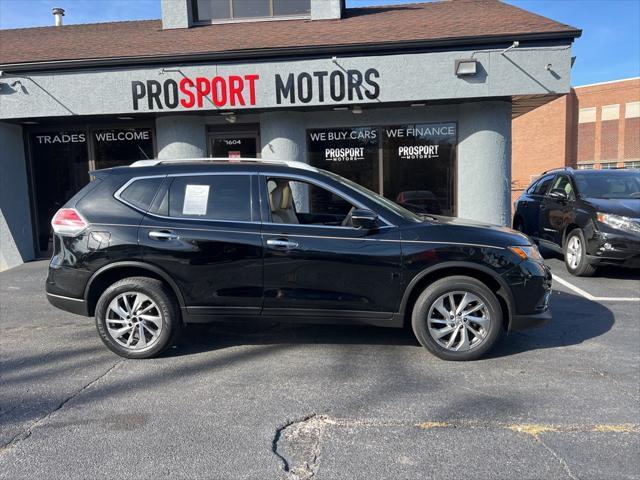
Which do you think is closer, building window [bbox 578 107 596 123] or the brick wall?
the brick wall

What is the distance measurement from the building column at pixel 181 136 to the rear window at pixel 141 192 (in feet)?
17.8

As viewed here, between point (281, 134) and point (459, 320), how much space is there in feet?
21.0

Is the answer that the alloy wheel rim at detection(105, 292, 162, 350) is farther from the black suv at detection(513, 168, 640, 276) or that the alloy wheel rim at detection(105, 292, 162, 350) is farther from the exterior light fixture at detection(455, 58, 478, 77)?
the exterior light fixture at detection(455, 58, 478, 77)

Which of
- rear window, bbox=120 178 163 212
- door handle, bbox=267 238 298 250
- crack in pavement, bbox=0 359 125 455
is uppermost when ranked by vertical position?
rear window, bbox=120 178 163 212

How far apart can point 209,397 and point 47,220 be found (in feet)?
28.6

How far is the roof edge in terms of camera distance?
8633 mm

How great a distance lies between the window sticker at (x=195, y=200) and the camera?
4.69 m

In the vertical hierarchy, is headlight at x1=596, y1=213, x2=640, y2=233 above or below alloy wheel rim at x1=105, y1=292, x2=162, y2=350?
above

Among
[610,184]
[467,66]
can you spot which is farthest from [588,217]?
[467,66]

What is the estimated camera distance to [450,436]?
10.6 feet

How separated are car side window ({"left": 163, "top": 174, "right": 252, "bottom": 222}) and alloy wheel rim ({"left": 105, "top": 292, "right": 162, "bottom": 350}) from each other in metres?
0.89

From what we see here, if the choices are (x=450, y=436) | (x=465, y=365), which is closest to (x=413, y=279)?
(x=465, y=365)

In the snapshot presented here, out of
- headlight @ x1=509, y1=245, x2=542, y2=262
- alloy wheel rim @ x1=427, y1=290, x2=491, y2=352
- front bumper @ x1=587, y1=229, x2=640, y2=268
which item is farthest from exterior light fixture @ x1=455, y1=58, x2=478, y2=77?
alloy wheel rim @ x1=427, y1=290, x2=491, y2=352

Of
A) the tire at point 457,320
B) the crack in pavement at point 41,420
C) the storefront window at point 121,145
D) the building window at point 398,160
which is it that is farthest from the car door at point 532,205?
the crack in pavement at point 41,420
